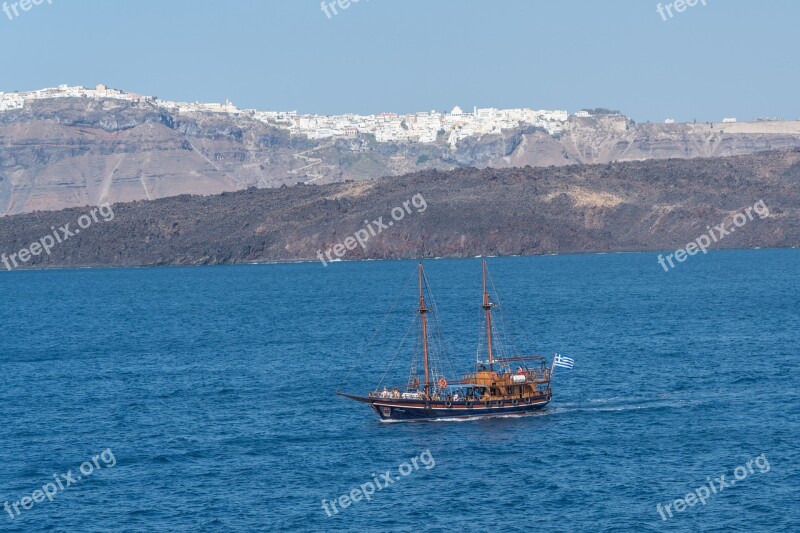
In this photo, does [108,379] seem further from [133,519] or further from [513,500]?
[513,500]

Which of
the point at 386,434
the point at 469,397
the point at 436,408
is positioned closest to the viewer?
the point at 386,434

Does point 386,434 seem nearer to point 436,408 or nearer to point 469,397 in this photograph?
point 436,408

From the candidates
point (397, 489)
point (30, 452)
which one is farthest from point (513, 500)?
point (30, 452)

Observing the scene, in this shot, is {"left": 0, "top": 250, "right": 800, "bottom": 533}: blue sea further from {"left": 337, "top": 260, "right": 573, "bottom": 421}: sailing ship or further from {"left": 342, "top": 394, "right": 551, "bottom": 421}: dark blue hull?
{"left": 337, "top": 260, "right": 573, "bottom": 421}: sailing ship

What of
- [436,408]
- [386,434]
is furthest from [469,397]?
[386,434]

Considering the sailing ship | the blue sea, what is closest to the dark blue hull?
the sailing ship

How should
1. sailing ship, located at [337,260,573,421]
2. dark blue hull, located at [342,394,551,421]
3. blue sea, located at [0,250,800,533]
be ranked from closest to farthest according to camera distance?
blue sea, located at [0,250,800,533] < dark blue hull, located at [342,394,551,421] < sailing ship, located at [337,260,573,421]

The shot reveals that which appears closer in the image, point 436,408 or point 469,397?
point 436,408

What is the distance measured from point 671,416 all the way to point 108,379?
44495 millimetres

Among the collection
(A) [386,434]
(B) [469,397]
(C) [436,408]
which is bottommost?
(A) [386,434]

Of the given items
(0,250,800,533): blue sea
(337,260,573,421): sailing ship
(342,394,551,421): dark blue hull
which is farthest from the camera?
(337,260,573,421): sailing ship

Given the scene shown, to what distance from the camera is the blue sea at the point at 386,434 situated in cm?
5331

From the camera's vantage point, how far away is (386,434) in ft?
221

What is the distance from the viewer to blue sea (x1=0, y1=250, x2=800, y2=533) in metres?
53.3
